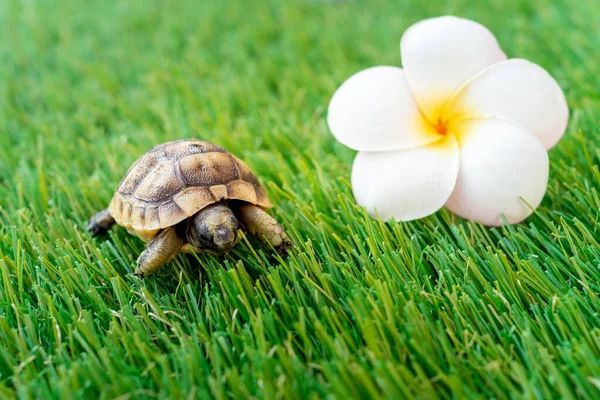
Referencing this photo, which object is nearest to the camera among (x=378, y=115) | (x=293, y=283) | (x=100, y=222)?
(x=293, y=283)

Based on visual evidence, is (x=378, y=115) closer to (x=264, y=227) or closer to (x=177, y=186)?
(x=264, y=227)

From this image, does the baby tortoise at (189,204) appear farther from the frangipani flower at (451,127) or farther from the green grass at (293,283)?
the frangipani flower at (451,127)

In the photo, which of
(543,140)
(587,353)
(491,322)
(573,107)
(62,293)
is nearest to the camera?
(587,353)

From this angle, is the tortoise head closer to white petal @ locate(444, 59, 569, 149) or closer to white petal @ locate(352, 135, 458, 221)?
white petal @ locate(352, 135, 458, 221)

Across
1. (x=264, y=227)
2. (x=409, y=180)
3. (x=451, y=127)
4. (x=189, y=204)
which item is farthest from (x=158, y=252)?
(x=451, y=127)

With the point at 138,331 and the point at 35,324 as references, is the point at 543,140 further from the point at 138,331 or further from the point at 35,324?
the point at 35,324

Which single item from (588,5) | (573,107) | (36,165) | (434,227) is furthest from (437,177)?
(588,5)

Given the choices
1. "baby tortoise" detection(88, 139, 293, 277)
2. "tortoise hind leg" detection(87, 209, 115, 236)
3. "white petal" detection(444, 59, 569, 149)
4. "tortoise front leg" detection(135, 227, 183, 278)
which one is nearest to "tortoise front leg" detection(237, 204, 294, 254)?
"baby tortoise" detection(88, 139, 293, 277)
